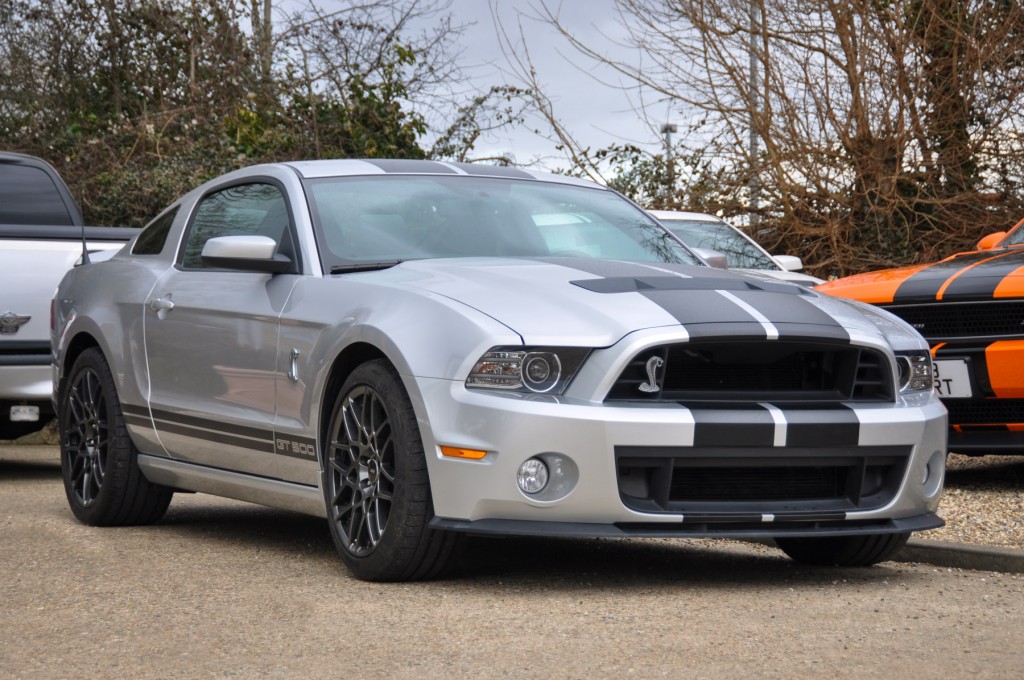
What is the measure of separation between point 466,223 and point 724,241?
613 cm

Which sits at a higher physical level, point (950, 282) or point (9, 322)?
point (950, 282)

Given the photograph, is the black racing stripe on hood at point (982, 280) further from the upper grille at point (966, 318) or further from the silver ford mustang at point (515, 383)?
the silver ford mustang at point (515, 383)

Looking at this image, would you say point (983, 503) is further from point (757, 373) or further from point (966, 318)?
point (757, 373)

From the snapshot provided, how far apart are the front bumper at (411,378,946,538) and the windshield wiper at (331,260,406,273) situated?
863mm

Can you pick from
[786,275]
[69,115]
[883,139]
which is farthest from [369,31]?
[786,275]

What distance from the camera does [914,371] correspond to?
217 inches

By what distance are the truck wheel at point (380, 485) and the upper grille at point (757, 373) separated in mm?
710

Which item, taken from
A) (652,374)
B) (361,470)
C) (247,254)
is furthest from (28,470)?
(652,374)

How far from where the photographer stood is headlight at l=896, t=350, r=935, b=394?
549cm

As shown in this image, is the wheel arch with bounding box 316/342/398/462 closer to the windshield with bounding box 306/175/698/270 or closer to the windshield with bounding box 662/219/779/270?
the windshield with bounding box 306/175/698/270

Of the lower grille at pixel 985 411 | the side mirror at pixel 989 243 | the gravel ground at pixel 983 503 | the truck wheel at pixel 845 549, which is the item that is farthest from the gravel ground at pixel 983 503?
the side mirror at pixel 989 243

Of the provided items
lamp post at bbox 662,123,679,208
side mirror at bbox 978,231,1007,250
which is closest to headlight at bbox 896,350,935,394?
side mirror at bbox 978,231,1007,250

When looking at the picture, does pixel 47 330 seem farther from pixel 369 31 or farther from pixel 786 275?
pixel 369 31

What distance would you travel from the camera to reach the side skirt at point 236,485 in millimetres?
5742
